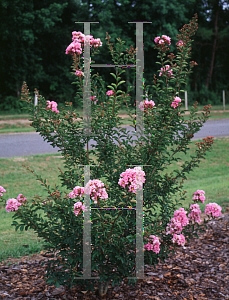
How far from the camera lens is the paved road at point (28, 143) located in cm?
836

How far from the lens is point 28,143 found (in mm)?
9484

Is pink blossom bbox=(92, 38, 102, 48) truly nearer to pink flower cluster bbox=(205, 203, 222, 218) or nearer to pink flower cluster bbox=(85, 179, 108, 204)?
pink flower cluster bbox=(85, 179, 108, 204)

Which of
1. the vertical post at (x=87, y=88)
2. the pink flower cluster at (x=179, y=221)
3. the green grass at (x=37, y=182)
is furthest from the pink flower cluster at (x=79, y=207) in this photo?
the green grass at (x=37, y=182)

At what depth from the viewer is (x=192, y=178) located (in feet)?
24.0

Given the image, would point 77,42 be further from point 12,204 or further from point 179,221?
point 179,221

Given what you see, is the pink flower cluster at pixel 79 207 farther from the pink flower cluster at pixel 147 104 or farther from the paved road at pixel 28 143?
the paved road at pixel 28 143

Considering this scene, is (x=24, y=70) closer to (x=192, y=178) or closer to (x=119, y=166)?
(x=192, y=178)

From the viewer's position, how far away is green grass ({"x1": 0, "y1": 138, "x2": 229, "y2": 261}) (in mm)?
4043

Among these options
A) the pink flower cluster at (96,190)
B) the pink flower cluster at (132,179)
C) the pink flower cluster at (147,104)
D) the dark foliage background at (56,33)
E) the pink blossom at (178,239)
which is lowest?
the pink blossom at (178,239)

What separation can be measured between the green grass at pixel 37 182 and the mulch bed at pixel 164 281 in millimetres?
444

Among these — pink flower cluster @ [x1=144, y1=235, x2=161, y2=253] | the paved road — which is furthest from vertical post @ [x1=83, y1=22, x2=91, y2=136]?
the paved road

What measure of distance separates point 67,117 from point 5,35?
57.2 ft

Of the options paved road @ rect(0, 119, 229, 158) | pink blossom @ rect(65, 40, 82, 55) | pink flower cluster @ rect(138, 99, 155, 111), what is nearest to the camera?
pink blossom @ rect(65, 40, 82, 55)

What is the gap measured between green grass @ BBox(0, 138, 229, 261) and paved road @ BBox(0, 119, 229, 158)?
774mm
